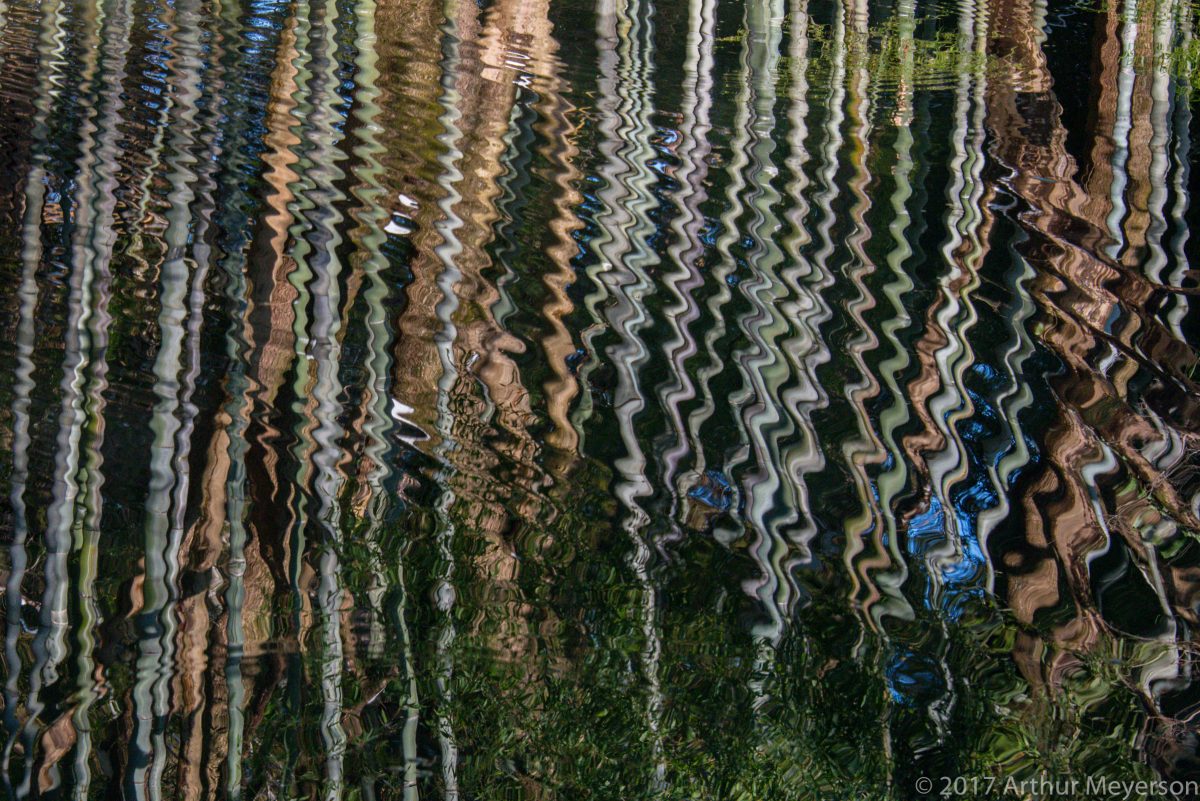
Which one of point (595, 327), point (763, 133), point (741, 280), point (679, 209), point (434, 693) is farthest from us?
point (763, 133)

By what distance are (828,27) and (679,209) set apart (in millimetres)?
1580

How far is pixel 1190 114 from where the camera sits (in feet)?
11.0

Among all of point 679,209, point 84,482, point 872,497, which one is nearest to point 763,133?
point 679,209

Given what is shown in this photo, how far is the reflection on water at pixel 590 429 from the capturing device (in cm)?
151

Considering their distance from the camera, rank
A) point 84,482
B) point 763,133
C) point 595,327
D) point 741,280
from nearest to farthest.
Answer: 1. point 84,482
2. point 595,327
3. point 741,280
4. point 763,133

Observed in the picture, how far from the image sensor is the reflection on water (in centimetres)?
151

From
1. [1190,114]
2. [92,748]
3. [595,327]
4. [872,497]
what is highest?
[1190,114]

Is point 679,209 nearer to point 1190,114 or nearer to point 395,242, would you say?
point 395,242

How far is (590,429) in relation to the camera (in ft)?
6.79

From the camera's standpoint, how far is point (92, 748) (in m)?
1.44

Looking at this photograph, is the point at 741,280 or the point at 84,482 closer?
the point at 84,482

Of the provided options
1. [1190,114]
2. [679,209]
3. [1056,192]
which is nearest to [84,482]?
[679,209]

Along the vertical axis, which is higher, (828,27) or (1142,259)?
(828,27)

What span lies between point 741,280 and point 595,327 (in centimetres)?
36
